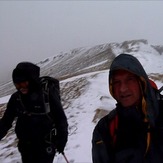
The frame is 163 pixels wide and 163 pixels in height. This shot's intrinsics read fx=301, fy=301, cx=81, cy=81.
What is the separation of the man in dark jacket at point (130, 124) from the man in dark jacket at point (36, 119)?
1712 millimetres

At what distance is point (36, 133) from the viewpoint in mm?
4258

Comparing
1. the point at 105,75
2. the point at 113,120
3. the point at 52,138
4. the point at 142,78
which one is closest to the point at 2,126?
the point at 52,138

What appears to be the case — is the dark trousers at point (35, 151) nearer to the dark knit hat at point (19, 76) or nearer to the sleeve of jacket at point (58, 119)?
the sleeve of jacket at point (58, 119)

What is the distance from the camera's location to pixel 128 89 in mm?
2666

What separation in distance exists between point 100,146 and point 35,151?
194 cm

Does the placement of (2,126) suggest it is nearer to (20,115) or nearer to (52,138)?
(20,115)

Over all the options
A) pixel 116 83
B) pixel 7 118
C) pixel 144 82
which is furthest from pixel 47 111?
pixel 144 82

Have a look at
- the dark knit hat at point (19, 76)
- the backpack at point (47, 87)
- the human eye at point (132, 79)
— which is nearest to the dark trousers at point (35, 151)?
the backpack at point (47, 87)

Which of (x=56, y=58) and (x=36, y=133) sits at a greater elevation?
(x=36, y=133)

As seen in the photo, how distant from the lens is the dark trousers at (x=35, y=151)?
4312 mm

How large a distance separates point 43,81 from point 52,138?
847 mm

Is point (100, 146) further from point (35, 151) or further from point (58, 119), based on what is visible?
point (35, 151)

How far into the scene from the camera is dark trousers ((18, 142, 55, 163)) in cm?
431

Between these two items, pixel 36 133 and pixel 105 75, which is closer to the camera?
pixel 36 133
